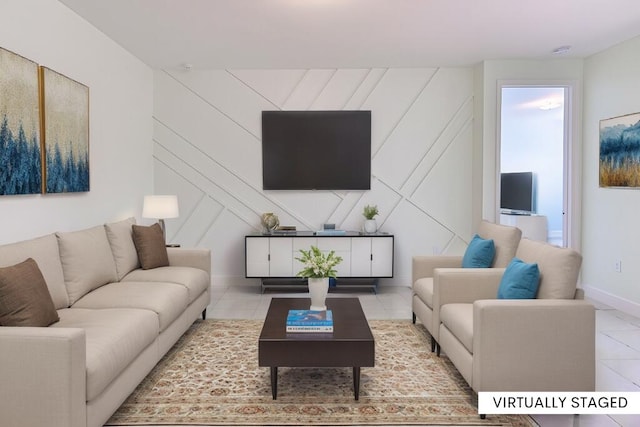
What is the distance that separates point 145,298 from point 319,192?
311 cm

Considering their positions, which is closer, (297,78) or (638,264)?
(638,264)

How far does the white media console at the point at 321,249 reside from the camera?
18.7 feet

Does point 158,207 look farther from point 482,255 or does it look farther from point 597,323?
point 597,323

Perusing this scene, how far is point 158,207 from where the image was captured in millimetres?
5027

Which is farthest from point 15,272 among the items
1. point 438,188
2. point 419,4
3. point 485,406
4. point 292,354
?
point 438,188

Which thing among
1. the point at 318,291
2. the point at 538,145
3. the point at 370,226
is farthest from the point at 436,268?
the point at 538,145

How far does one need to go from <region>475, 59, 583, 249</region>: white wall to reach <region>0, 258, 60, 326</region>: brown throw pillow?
14.8ft

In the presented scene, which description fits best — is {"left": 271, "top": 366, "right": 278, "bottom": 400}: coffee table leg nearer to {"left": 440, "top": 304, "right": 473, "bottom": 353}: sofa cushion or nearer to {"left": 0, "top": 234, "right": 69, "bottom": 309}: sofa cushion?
{"left": 440, "top": 304, "right": 473, "bottom": 353}: sofa cushion

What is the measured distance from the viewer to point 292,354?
2.80 m

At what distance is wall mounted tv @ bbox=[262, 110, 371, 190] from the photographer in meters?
6.00

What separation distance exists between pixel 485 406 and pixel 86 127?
3614 millimetres

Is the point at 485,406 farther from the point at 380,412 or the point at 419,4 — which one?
the point at 419,4

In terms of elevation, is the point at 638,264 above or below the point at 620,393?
above

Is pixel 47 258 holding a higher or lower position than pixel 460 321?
higher
